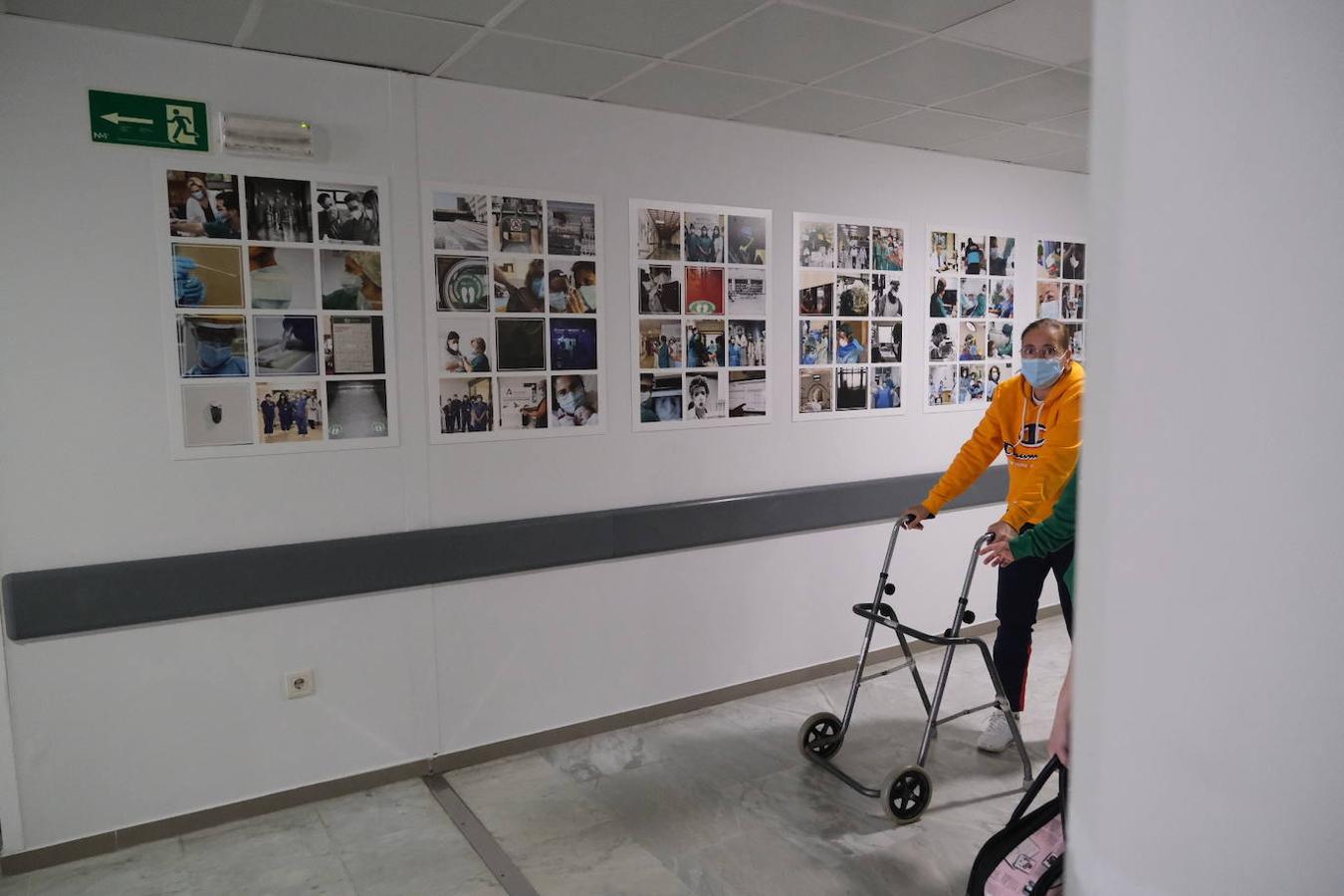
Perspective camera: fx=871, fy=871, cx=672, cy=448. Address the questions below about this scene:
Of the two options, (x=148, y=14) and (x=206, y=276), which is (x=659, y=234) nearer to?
(x=206, y=276)

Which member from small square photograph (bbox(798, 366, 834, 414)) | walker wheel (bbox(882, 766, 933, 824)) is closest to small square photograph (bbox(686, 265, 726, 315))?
small square photograph (bbox(798, 366, 834, 414))

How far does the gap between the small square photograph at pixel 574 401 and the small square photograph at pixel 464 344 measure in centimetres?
33

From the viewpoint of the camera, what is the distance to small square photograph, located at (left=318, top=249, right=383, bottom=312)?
3.31m

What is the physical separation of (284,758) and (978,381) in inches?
165

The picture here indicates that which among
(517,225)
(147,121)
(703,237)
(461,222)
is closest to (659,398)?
(703,237)

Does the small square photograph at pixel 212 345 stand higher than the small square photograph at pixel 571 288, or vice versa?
the small square photograph at pixel 571 288

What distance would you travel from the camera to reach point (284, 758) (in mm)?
3348

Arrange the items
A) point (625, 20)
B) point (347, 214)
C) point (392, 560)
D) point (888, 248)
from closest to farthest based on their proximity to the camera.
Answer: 1. point (625, 20)
2. point (347, 214)
3. point (392, 560)
4. point (888, 248)

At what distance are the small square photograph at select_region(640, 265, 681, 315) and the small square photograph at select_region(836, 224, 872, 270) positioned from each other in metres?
1.05

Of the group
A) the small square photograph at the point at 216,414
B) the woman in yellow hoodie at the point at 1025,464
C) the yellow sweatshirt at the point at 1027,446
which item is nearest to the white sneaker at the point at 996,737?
the woman in yellow hoodie at the point at 1025,464

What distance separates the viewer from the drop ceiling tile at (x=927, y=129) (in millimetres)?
4180

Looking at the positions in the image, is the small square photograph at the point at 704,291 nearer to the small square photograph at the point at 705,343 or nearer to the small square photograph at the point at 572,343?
the small square photograph at the point at 705,343

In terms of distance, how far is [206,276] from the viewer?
3.11 m

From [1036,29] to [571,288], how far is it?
203 cm
